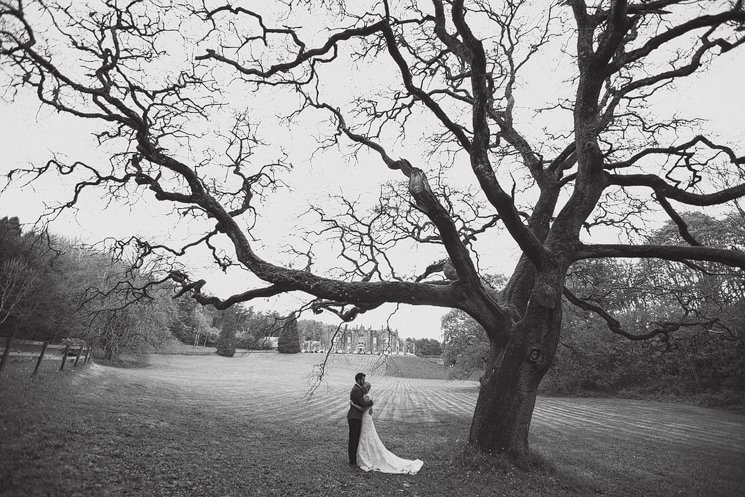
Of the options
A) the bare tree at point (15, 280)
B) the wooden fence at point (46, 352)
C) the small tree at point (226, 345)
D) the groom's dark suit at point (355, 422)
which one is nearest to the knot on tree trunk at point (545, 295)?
the groom's dark suit at point (355, 422)

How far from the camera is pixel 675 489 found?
6.91 meters

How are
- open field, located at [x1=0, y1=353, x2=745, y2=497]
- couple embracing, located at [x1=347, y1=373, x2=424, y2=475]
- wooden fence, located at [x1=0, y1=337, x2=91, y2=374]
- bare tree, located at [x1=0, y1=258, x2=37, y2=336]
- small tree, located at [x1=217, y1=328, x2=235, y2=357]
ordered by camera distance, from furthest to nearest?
small tree, located at [x1=217, y1=328, x2=235, y2=357] → bare tree, located at [x1=0, y1=258, x2=37, y2=336] → wooden fence, located at [x1=0, y1=337, x2=91, y2=374] → couple embracing, located at [x1=347, y1=373, x2=424, y2=475] → open field, located at [x1=0, y1=353, x2=745, y2=497]

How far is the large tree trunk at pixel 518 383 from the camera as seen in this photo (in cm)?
697

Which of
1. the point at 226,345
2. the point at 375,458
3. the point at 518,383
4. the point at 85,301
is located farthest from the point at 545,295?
the point at 226,345

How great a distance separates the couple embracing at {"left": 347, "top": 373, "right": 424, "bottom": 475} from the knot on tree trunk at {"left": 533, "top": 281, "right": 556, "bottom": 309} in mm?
3910

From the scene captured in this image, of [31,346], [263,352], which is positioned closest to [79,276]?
[31,346]

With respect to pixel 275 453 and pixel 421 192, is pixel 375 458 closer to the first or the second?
pixel 275 453

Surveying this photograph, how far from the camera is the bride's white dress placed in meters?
7.02

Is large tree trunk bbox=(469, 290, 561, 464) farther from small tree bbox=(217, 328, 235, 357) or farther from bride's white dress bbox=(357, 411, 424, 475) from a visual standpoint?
small tree bbox=(217, 328, 235, 357)

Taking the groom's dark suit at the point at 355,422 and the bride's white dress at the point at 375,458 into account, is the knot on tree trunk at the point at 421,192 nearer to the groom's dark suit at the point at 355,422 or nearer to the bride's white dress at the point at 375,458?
the groom's dark suit at the point at 355,422

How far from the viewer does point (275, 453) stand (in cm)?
773

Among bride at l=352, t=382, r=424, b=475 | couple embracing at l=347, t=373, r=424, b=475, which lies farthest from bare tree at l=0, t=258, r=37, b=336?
bride at l=352, t=382, r=424, b=475

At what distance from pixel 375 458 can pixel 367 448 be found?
0.79ft

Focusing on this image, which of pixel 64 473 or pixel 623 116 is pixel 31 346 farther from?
pixel 623 116
